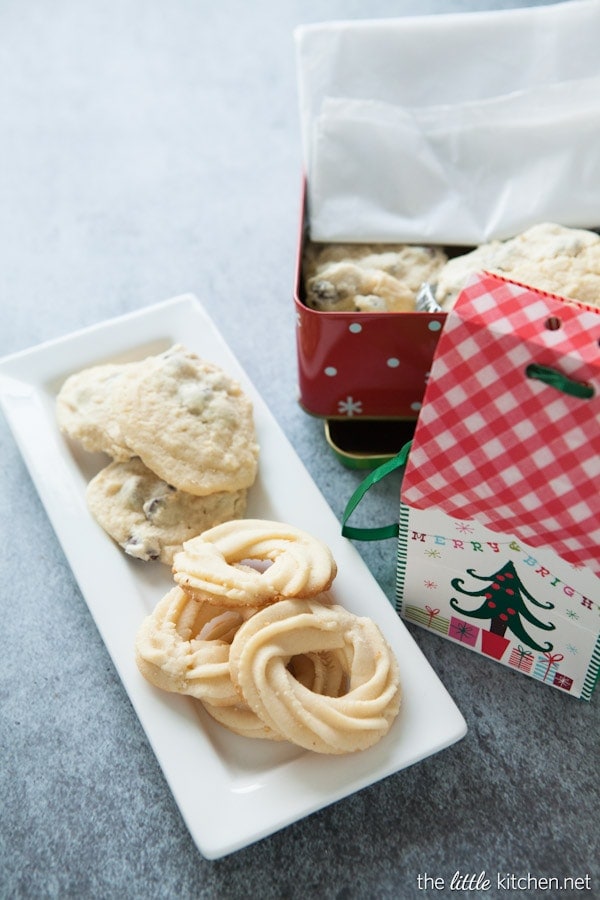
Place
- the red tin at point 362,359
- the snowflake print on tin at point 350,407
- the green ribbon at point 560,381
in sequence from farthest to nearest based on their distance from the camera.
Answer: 1. the snowflake print on tin at point 350,407
2. the red tin at point 362,359
3. the green ribbon at point 560,381

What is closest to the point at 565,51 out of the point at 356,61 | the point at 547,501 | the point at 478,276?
the point at 356,61

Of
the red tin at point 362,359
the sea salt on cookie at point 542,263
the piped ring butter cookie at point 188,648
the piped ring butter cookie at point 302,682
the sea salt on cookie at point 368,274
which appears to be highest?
the sea salt on cookie at point 542,263

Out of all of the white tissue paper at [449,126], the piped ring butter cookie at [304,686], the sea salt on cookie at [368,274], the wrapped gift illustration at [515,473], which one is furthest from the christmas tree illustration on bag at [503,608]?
the white tissue paper at [449,126]

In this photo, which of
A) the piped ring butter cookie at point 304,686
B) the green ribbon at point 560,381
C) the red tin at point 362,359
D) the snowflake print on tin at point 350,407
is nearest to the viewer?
the green ribbon at point 560,381

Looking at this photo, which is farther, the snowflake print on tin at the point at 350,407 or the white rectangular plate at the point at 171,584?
the snowflake print on tin at the point at 350,407

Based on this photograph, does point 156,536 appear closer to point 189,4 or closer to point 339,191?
point 339,191

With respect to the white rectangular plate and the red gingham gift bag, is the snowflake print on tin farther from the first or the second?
the red gingham gift bag

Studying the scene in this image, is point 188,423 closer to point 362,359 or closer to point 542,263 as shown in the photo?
point 362,359

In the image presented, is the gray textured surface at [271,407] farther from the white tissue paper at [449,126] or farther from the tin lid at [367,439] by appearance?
the white tissue paper at [449,126]

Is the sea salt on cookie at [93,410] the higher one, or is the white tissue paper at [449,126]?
the white tissue paper at [449,126]
